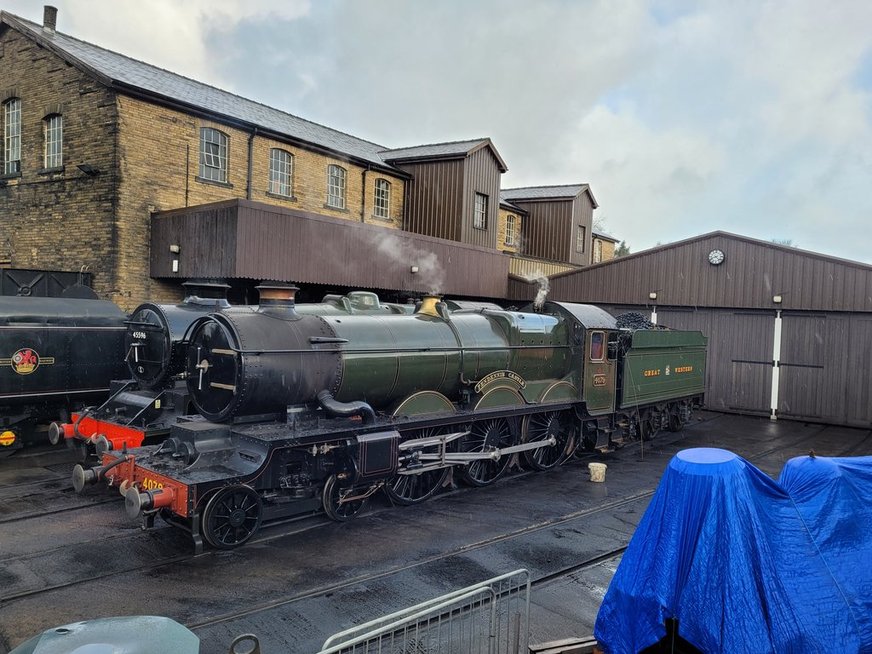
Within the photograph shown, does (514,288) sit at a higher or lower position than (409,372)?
higher

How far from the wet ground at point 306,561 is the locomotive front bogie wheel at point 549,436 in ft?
3.14

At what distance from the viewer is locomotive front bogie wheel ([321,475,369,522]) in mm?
7809

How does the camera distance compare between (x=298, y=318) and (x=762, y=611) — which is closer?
(x=762, y=611)

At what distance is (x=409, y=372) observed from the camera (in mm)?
8836

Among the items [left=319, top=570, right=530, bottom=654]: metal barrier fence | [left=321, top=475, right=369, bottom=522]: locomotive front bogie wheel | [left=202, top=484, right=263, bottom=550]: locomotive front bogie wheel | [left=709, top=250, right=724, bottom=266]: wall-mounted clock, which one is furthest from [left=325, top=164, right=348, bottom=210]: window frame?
[left=319, top=570, right=530, bottom=654]: metal barrier fence

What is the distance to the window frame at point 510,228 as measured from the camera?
93.7ft

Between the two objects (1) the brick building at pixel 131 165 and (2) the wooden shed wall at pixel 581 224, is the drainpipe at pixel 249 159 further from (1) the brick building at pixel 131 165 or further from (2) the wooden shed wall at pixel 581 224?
(2) the wooden shed wall at pixel 581 224

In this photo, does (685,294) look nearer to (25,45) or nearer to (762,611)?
(762,611)

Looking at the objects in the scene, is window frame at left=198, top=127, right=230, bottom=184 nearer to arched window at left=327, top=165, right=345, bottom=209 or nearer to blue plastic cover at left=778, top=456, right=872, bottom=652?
arched window at left=327, top=165, right=345, bottom=209

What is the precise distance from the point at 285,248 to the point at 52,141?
7746 millimetres

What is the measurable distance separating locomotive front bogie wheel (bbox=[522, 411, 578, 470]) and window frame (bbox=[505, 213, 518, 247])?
17.5m

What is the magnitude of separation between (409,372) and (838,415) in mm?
14036

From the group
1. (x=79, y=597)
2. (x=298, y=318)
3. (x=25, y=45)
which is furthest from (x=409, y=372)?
(x=25, y=45)

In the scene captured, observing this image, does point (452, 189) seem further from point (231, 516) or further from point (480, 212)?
point (231, 516)
